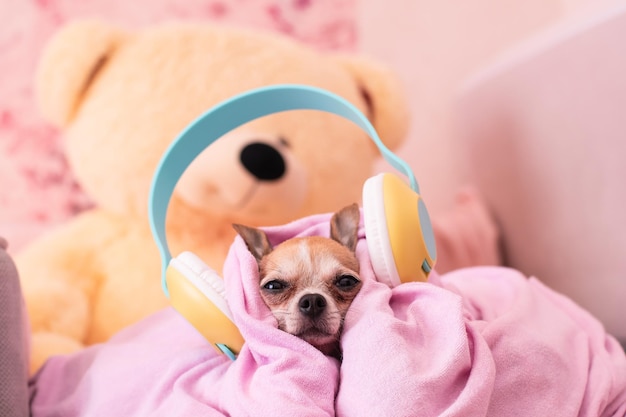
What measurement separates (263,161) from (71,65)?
333mm

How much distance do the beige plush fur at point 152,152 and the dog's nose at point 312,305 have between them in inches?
12.6

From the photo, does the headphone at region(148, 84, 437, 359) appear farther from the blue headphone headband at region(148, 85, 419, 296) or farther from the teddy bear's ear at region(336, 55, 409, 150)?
the teddy bear's ear at region(336, 55, 409, 150)

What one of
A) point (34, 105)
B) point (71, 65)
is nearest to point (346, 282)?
point (71, 65)

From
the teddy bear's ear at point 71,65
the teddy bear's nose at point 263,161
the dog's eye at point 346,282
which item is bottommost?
the teddy bear's nose at point 263,161

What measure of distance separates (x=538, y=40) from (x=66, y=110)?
801 mm

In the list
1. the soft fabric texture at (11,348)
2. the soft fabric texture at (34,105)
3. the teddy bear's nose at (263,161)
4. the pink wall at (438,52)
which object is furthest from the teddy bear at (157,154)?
the pink wall at (438,52)

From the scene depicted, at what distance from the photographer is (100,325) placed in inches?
34.0

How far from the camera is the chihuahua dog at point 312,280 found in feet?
1.54

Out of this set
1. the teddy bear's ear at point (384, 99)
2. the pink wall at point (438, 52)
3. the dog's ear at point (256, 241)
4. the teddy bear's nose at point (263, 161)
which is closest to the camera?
the dog's ear at point (256, 241)

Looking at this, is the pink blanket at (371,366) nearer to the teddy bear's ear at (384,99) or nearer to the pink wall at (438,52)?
the teddy bear's ear at (384,99)

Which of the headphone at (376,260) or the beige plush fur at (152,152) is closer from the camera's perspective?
the headphone at (376,260)

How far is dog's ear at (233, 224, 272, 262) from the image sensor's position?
533 millimetres

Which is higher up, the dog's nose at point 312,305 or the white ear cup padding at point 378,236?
the white ear cup padding at point 378,236

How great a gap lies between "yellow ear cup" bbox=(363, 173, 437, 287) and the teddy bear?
28 cm
